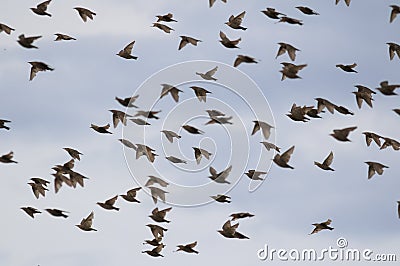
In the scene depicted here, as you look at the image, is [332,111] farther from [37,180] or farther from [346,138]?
[37,180]

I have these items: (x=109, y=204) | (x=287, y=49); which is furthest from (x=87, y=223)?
(x=287, y=49)

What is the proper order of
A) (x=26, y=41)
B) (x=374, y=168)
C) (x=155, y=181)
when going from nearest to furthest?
1. (x=26, y=41)
2. (x=374, y=168)
3. (x=155, y=181)

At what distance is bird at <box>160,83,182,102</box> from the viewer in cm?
4054

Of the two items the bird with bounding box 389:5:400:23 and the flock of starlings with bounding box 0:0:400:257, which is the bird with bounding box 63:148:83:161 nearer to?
the flock of starlings with bounding box 0:0:400:257

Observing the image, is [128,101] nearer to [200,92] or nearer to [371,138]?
[200,92]

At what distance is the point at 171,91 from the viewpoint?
135ft

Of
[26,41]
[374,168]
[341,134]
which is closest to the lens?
[341,134]

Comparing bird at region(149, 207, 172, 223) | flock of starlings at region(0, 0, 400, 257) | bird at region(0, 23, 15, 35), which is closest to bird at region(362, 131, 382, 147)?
flock of starlings at region(0, 0, 400, 257)

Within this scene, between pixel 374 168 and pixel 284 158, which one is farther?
pixel 374 168

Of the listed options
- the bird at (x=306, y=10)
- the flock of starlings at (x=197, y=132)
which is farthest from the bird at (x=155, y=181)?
the bird at (x=306, y=10)

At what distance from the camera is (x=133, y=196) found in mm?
41406

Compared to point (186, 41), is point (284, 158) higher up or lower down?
lower down

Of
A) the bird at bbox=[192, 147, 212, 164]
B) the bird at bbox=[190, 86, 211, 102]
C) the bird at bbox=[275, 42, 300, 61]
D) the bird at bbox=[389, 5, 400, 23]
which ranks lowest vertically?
the bird at bbox=[192, 147, 212, 164]

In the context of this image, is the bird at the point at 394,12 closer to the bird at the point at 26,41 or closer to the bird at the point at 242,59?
the bird at the point at 242,59
